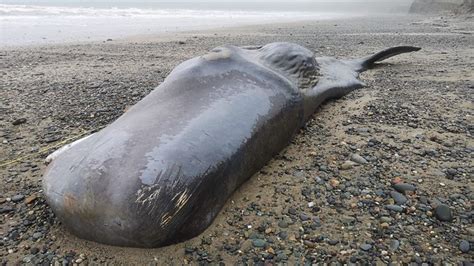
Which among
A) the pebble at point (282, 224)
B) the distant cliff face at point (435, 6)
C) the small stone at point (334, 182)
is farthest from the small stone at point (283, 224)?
the distant cliff face at point (435, 6)

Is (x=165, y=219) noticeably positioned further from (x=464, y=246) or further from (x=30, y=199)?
(x=464, y=246)

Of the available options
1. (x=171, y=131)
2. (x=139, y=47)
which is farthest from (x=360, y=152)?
(x=139, y=47)

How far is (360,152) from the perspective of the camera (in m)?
3.16

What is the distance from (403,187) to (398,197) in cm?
13

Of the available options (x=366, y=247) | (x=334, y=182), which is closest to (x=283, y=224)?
(x=366, y=247)

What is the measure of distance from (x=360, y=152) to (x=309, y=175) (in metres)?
0.58

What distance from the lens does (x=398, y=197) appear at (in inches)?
100

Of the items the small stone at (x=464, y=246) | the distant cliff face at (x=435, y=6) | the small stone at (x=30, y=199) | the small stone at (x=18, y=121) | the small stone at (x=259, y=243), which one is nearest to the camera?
the small stone at (x=464, y=246)

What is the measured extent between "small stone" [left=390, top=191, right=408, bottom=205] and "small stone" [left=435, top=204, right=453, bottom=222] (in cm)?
19

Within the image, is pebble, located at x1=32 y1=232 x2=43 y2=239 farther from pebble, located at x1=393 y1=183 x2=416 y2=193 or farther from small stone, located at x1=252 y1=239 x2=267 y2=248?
pebble, located at x1=393 y1=183 x2=416 y2=193

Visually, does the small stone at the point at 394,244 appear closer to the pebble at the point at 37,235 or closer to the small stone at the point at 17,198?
the pebble at the point at 37,235

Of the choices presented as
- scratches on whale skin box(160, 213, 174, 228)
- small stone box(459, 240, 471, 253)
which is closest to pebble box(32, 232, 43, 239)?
scratches on whale skin box(160, 213, 174, 228)

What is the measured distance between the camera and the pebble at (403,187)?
262cm

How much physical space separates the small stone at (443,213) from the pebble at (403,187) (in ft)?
0.80
